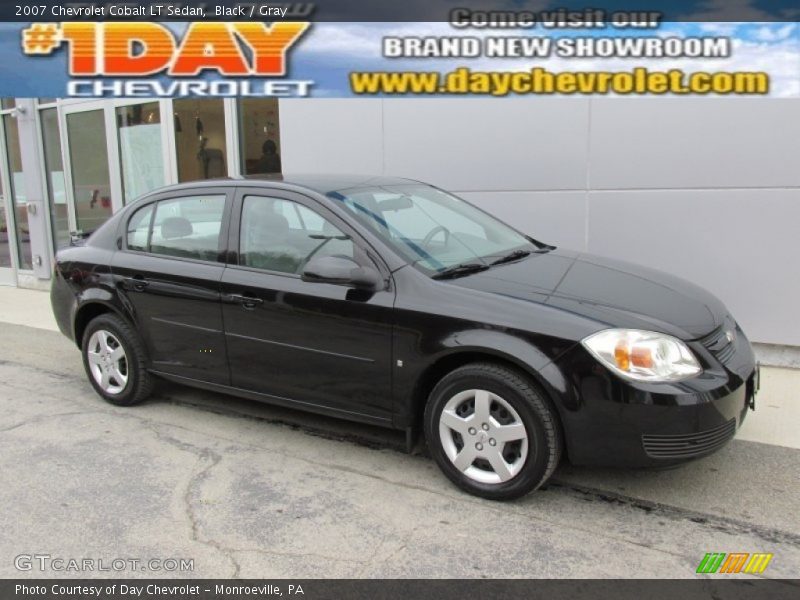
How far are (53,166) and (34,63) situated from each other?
5.21 feet

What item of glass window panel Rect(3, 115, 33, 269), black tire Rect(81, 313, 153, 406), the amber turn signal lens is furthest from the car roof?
glass window panel Rect(3, 115, 33, 269)

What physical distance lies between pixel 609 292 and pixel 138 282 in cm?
295

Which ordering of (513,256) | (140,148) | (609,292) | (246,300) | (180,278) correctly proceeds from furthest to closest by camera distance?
(140,148)
(180,278)
(513,256)
(246,300)
(609,292)

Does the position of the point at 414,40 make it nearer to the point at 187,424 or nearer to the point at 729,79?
the point at 729,79

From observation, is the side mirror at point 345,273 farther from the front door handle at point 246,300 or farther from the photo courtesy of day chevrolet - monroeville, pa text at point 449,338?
the front door handle at point 246,300

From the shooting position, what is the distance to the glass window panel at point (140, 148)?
30.9 feet

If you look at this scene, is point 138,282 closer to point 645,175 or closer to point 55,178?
point 645,175

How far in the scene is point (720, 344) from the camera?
3.46 m

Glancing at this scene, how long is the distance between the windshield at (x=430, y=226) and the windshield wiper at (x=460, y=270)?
0.03 metres

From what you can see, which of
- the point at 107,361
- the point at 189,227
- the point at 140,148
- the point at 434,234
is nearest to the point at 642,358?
the point at 434,234

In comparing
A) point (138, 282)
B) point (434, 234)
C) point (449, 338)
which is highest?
point (434, 234)

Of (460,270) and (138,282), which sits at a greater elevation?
(460,270)

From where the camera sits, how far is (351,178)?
4457mm

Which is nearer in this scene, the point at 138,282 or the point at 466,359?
the point at 466,359
